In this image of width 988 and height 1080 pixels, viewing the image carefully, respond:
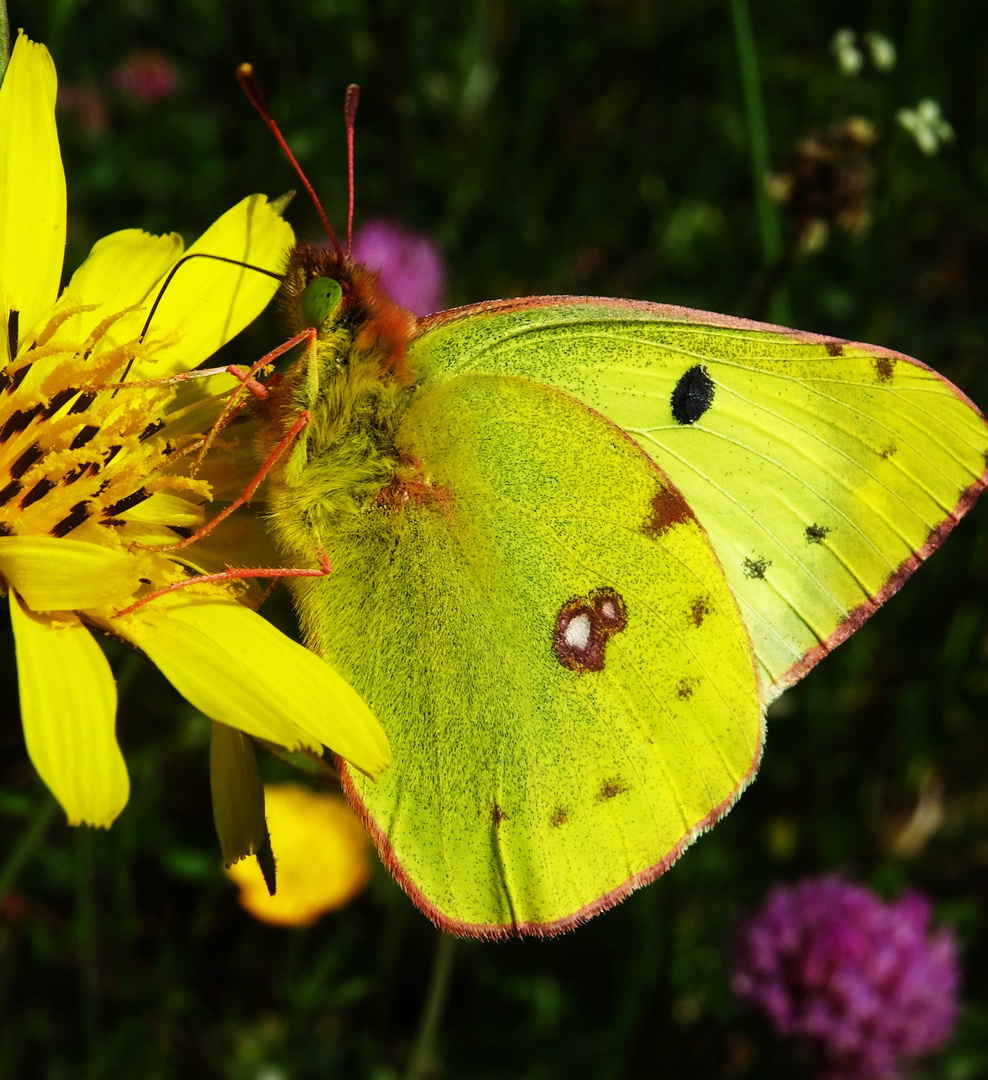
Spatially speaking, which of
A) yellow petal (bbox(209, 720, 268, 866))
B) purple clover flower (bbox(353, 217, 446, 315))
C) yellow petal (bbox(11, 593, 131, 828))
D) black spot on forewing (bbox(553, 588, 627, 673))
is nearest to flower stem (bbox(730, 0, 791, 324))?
purple clover flower (bbox(353, 217, 446, 315))

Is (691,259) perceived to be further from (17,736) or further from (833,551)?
(17,736)

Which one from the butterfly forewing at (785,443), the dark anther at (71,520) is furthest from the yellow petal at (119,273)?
the butterfly forewing at (785,443)

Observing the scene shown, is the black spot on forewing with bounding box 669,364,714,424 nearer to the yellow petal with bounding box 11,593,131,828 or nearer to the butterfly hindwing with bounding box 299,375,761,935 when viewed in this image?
the butterfly hindwing with bounding box 299,375,761,935

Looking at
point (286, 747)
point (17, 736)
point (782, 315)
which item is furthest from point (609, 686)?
point (17, 736)

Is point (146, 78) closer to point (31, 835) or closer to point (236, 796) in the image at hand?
point (31, 835)

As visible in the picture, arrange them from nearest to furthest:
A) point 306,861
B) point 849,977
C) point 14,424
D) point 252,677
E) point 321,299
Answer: point 252,677
point 14,424
point 321,299
point 306,861
point 849,977

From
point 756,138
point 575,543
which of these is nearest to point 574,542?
point 575,543
